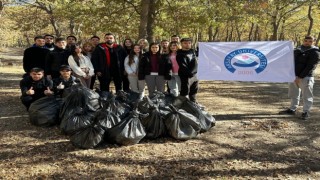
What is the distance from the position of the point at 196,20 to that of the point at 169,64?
6976mm

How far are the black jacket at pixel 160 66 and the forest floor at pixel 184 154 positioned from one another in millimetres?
1527

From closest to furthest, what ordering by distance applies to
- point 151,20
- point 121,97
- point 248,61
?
1. point 121,97
2. point 248,61
3. point 151,20

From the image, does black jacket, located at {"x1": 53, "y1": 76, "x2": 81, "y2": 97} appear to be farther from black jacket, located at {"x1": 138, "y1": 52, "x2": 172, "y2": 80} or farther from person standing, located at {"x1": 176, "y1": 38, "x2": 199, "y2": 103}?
person standing, located at {"x1": 176, "y1": 38, "x2": 199, "y2": 103}

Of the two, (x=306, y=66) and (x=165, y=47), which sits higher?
(x=165, y=47)

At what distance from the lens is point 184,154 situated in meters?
4.75

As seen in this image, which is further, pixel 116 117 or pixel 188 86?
pixel 188 86

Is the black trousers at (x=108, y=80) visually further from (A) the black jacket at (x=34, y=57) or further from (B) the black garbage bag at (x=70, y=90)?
(A) the black jacket at (x=34, y=57)

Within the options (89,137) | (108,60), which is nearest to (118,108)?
(89,137)

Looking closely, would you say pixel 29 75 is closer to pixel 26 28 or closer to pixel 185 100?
pixel 185 100

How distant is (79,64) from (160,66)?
5.77 feet

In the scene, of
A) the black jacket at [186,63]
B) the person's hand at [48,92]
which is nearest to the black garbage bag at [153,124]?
the black jacket at [186,63]

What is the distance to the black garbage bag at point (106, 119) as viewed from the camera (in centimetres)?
512

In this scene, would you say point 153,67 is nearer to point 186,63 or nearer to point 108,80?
point 186,63

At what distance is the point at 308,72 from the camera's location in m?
6.46
